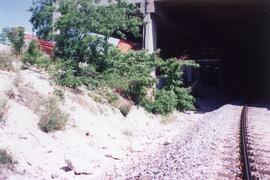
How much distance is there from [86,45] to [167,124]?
557 centimetres

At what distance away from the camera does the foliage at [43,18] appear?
66.3 ft

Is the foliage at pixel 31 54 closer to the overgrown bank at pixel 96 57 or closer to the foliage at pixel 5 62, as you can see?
the overgrown bank at pixel 96 57

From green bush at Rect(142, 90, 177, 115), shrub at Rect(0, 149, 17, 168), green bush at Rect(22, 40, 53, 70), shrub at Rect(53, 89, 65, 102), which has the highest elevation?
green bush at Rect(22, 40, 53, 70)

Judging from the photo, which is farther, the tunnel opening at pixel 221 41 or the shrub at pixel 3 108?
the tunnel opening at pixel 221 41

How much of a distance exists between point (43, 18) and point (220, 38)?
25768mm

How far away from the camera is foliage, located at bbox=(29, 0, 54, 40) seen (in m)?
20.2

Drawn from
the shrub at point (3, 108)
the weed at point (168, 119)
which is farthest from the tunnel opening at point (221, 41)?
the shrub at point (3, 108)

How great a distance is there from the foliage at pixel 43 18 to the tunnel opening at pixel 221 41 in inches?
309

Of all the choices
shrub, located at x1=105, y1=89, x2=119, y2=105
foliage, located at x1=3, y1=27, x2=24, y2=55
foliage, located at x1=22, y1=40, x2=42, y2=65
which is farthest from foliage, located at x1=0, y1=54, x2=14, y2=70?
shrub, located at x1=105, y1=89, x2=119, y2=105

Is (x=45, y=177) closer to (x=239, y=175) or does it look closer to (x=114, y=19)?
(x=239, y=175)

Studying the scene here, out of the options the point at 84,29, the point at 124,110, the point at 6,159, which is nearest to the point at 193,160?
A: the point at 6,159

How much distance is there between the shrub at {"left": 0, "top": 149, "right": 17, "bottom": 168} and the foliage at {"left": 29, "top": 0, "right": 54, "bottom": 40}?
1099cm

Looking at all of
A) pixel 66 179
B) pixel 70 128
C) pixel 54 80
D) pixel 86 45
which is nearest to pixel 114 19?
pixel 86 45

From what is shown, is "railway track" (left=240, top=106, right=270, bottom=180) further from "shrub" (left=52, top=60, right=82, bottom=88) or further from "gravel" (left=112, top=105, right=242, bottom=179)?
"shrub" (left=52, top=60, right=82, bottom=88)
